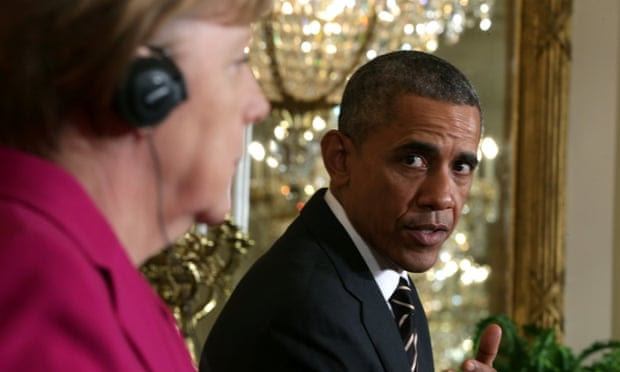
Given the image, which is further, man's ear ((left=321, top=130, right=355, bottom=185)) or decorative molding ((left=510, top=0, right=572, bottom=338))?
decorative molding ((left=510, top=0, right=572, bottom=338))

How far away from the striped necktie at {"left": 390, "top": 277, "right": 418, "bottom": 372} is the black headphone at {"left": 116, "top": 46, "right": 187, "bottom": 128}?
Answer: 40.2 inches

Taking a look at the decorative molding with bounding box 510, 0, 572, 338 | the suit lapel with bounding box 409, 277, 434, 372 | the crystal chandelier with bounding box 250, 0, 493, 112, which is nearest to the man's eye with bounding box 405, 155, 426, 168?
the suit lapel with bounding box 409, 277, 434, 372

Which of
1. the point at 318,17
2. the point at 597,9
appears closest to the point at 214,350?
the point at 318,17

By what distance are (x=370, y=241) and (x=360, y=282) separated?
0.31ft

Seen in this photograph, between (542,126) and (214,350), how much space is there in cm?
192

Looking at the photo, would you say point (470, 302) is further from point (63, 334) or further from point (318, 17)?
point (63, 334)

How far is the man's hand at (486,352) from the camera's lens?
1.65 meters

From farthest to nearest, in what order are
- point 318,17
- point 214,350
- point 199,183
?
1. point 318,17
2. point 214,350
3. point 199,183

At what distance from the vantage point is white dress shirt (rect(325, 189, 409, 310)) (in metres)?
1.74

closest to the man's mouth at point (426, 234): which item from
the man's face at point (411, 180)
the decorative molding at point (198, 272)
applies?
the man's face at point (411, 180)

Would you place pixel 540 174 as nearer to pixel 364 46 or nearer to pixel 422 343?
pixel 364 46

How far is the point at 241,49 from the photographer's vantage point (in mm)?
866

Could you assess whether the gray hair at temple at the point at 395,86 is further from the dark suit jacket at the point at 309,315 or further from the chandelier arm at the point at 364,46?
the chandelier arm at the point at 364,46

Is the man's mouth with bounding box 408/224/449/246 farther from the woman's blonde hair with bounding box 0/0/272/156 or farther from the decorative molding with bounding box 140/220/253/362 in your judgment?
the decorative molding with bounding box 140/220/253/362
